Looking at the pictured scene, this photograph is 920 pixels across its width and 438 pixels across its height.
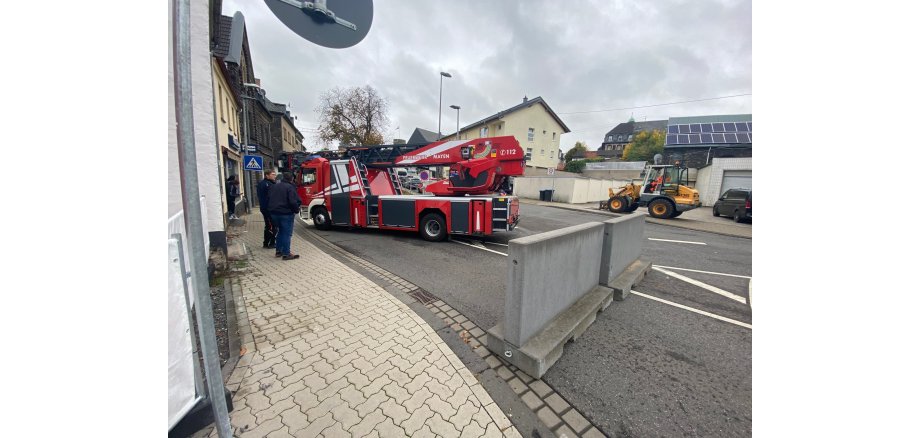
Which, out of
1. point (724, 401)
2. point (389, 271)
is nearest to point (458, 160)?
point (389, 271)

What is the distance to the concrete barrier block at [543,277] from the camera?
243 centimetres

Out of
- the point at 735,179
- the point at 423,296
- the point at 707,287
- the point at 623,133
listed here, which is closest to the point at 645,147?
the point at 623,133

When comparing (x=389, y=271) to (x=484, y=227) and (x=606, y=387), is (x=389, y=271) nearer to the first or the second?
(x=484, y=227)

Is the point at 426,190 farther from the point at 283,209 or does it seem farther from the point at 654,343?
the point at 654,343

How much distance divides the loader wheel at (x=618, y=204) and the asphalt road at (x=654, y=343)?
9.41m

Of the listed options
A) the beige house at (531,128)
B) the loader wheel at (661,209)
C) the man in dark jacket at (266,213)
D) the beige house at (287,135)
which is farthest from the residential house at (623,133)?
the man in dark jacket at (266,213)

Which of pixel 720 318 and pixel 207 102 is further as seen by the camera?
pixel 207 102

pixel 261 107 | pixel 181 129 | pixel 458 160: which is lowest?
pixel 181 129

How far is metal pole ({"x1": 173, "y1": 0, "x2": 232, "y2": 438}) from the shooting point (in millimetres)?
1030

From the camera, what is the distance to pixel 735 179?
62.5ft

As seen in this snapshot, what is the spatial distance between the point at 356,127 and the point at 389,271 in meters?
27.3

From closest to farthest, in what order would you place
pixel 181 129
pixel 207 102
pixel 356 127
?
pixel 181 129
pixel 207 102
pixel 356 127

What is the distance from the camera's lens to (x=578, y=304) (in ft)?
11.0

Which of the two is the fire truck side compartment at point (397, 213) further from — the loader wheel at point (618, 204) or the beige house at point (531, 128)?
the beige house at point (531, 128)
